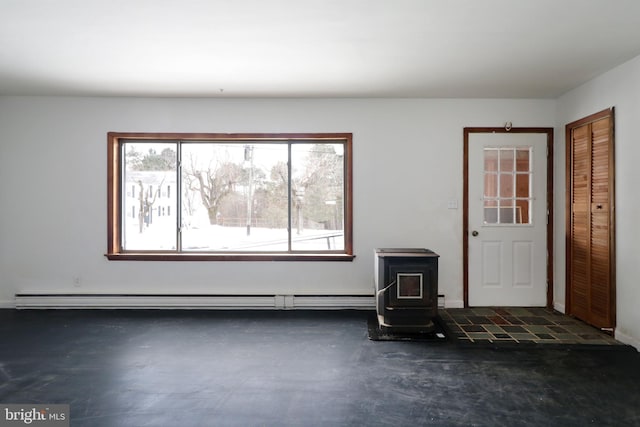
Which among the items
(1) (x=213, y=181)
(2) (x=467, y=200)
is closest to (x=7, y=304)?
(1) (x=213, y=181)

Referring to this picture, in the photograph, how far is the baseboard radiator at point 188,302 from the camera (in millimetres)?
4531

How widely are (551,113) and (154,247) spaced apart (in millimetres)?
4893

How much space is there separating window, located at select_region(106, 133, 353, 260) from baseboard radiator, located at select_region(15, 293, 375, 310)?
532 mm

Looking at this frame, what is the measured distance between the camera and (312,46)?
3125mm

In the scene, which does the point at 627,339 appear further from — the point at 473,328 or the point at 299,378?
the point at 299,378

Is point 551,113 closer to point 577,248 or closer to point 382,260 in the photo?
point 577,248

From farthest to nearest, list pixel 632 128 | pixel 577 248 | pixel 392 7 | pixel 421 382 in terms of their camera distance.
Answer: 1. pixel 577 248
2. pixel 632 128
3. pixel 421 382
4. pixel 392 7

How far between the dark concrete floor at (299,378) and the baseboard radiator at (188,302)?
57 centimetres

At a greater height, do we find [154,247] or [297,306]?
[154,247]

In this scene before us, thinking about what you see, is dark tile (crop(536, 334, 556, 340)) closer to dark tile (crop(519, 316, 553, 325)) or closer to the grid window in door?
dark tile (crop(519, 316, 553, 325))

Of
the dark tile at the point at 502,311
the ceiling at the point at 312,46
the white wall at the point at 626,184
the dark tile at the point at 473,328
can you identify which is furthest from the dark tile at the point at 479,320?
the ceiling at the point at 312,46

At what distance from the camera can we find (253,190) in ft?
15.6

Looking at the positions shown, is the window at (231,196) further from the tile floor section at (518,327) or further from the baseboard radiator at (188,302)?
the tile floor section at (518,327)

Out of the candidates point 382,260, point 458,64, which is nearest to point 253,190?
point 382,260
